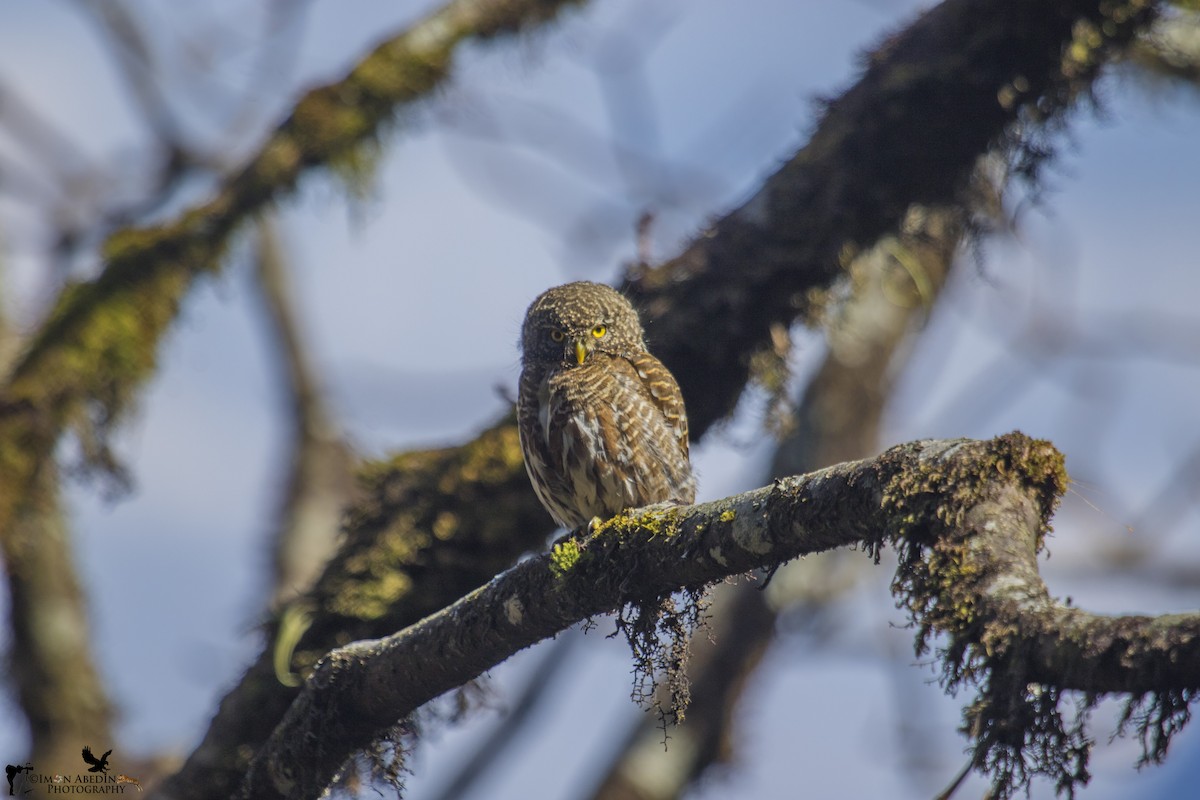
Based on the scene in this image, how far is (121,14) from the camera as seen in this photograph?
9.42 meters

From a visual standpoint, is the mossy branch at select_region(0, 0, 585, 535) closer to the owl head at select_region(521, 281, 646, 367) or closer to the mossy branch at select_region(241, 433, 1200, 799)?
the owl head at select_region(521, 281, 646, 367)

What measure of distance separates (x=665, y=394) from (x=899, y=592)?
2297 millimetres

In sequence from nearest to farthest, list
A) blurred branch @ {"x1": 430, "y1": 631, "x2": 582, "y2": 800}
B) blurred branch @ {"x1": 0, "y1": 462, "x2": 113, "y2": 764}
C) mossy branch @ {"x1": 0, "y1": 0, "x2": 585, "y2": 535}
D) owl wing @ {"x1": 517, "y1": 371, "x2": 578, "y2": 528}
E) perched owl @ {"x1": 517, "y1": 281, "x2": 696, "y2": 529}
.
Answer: perched owl @ {"x1": 517, "y1": 281, "x2": 696, "y2": 529} < owl wing @ {"x1": 517, "y1": 371, "x2": 578, "y2": 528} < mossy branch @ {"x1": 0, "y1": 0, "x2": 585, "y2": 535} < blurred branch @ {"x1": 0, "y1": 462, "x2": 113, "y2": 764} < blurred branch @ {"x1": 430, "y1": 631, "x2": 582, "y2": 800}

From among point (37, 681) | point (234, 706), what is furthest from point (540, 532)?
point (37, 681)

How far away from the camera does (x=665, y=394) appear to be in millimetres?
4961

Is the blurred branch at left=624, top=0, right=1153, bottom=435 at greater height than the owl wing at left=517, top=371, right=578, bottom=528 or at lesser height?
greater

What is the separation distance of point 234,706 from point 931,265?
555cm

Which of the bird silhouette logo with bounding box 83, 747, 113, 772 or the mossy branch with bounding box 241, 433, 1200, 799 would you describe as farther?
the bird silhouette logo with bounding box 83, 747, 113, 772

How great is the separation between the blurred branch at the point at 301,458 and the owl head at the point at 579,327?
161 inches

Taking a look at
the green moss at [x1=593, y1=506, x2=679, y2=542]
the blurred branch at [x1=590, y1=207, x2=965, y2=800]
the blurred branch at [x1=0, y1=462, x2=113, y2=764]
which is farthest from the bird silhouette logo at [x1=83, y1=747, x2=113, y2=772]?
the green moss at [x1=593, y1=506, x2=679, y2=542]

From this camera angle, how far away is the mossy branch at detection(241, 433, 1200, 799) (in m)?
2.27

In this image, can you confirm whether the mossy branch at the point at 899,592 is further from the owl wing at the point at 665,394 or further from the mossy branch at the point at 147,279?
the mossy branch at the point at 147,279

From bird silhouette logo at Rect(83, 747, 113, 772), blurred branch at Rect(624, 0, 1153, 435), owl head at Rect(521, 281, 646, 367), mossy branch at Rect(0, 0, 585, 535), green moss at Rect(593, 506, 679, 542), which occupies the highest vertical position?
mossy branch at Rect(0, 0, 585, 535)

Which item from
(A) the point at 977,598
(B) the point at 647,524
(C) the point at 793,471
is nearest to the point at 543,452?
(B) the point at 647,524
